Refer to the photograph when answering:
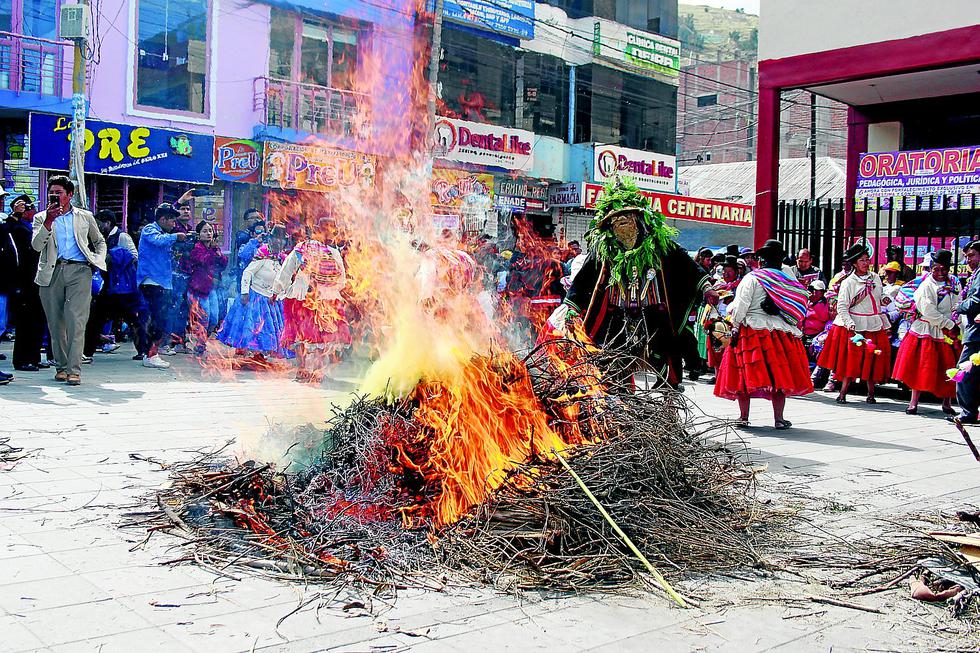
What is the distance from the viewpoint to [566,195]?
2873cm

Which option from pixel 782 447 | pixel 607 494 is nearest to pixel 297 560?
pixel 607 494

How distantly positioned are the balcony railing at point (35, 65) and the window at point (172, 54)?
158cm

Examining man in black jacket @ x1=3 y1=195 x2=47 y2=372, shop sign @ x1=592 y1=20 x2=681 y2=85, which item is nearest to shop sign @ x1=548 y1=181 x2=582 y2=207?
shop sign @ x1=592 y1=20 x2=681 y2=85

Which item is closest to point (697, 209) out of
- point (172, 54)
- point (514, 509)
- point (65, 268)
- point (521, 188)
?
point (521, 188)

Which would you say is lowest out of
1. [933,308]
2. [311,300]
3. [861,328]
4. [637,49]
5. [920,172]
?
[861,328]

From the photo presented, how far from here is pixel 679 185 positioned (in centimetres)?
3588

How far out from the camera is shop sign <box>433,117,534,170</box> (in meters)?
25.6

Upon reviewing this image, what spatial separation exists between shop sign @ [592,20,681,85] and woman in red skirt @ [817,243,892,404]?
1973 centimetres

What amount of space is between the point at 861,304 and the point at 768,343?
3134 mm

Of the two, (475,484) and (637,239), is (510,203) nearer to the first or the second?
(637,239)

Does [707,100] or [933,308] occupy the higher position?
[707,100]

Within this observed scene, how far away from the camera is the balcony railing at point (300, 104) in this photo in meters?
21.8

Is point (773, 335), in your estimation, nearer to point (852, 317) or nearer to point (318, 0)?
point (852, 317)

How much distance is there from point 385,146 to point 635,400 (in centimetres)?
483
